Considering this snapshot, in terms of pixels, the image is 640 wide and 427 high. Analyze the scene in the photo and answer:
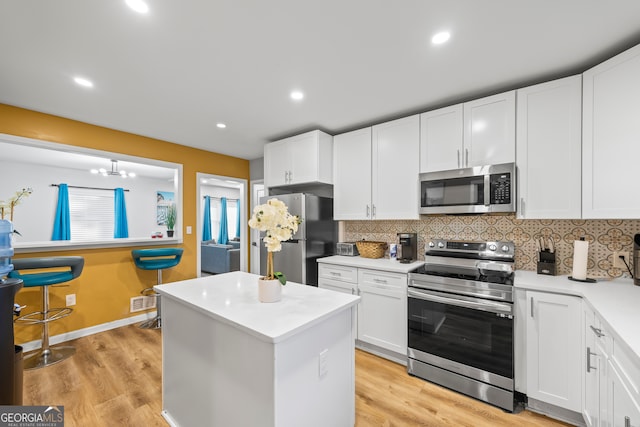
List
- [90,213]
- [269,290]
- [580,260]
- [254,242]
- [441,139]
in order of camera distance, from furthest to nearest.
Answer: [90,213] < [254,242] < [441,139] < [580,260] < [269,290]

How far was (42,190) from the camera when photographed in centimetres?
547

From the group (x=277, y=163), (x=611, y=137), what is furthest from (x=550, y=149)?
(x=277, y=163)

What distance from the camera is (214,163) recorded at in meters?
4.46

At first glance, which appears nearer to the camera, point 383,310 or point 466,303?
point 466,303

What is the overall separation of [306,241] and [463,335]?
70.8 inches

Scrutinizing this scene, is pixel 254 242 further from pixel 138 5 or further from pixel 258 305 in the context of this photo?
pixel 138 5

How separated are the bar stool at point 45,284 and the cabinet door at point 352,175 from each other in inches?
111

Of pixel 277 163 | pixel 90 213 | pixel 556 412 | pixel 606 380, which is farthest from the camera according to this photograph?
pixel 90 213

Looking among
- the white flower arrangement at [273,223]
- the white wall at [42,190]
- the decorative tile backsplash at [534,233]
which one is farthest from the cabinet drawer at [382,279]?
the white wall at [42,190]

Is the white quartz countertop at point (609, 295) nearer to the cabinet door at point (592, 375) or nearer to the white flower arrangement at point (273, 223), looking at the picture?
the cabinet door at point (592, 375)

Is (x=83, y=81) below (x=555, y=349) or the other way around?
the other way around

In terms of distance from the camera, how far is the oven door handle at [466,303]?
1.95m

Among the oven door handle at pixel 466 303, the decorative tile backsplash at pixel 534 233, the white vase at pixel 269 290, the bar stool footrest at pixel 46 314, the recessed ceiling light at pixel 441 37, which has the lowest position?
the bar stool footrest at pixel 46 314

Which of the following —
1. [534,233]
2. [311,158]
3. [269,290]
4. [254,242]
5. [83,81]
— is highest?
[83,81]
